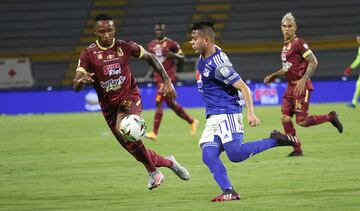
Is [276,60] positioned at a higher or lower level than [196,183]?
lower

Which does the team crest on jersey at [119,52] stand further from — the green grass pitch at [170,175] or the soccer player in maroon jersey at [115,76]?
the green grass pitch at [170,175]

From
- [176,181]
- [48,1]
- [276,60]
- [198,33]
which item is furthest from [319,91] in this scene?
[198,33]

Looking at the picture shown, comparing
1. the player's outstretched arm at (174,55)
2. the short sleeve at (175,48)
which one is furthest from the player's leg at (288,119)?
the short sleeve at (175,48)

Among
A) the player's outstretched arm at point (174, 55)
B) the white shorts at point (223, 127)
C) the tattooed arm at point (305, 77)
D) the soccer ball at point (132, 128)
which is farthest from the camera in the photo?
the player's outstretched arm at point (174, 55)

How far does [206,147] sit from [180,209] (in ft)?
3.12

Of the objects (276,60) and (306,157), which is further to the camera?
(276,60)

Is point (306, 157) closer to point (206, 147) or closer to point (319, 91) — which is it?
point (206, 147)

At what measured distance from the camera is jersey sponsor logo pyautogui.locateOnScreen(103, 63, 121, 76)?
10781mm

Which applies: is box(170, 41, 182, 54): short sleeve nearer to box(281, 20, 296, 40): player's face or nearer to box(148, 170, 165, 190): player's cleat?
box(281, 20, 296, 40): player's face

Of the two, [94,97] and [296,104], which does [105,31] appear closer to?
[296,104]

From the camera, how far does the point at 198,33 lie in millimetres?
9945

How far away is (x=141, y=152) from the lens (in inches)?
428

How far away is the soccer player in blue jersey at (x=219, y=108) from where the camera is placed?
32.0ft

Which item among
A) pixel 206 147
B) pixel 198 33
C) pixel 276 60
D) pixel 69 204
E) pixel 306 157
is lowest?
pixel 276 60
